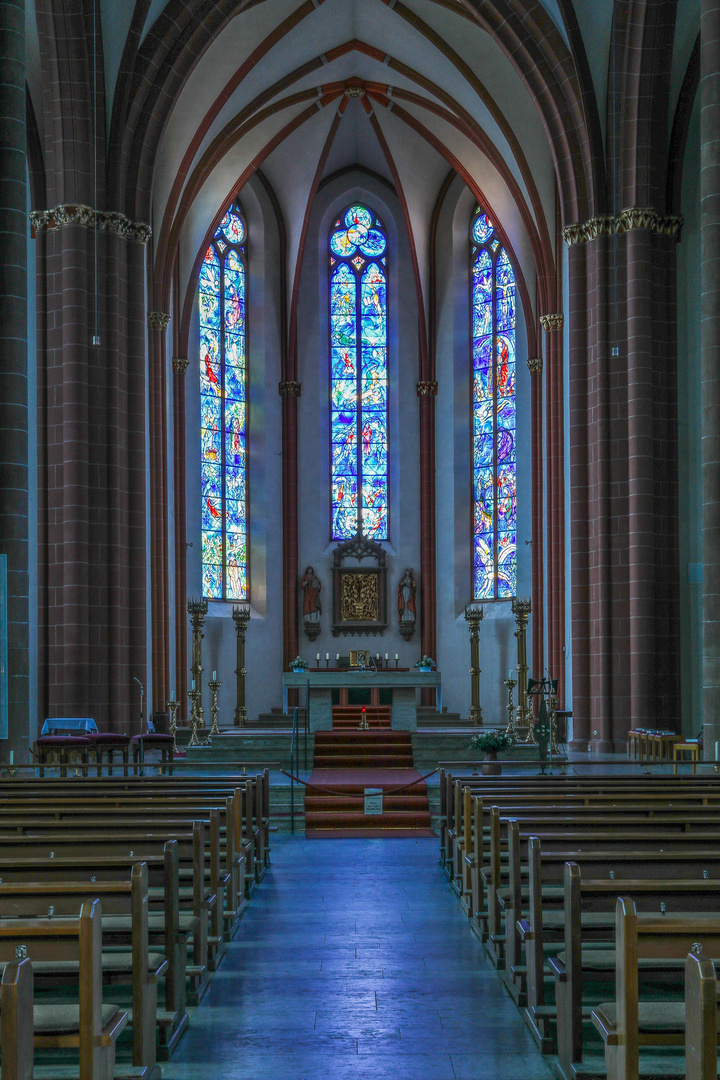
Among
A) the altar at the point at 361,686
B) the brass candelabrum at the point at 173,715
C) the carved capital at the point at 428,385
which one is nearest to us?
the altar at the point at 361,686

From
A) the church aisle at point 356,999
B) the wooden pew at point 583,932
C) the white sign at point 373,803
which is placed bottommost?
the white sign at point 373,803

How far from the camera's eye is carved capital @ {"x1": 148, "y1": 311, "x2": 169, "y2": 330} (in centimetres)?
2244

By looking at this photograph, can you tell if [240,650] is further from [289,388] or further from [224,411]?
[289,388]

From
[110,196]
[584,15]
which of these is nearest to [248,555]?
[110,196]

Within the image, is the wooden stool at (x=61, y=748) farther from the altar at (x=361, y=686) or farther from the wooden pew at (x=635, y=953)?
the wooden pew at (x=635, y=953)

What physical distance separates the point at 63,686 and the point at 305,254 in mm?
14966

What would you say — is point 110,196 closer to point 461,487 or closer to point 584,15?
point 584,15

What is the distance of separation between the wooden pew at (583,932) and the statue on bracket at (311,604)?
73.5 feet

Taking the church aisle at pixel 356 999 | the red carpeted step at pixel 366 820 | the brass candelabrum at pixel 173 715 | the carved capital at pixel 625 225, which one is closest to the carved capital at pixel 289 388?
the brass candelabrum at pixel 173 715

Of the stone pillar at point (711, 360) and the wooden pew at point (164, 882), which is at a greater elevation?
the stone pillar at point (711, 360)

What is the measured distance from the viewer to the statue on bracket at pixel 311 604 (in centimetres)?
Answer: 2750

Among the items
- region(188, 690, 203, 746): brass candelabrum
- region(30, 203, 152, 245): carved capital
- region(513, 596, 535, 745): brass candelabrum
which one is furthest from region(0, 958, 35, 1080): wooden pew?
region(513, 596, 535, 745): brass candelabrum

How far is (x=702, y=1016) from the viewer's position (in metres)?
2.72

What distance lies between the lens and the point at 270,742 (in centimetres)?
1808
